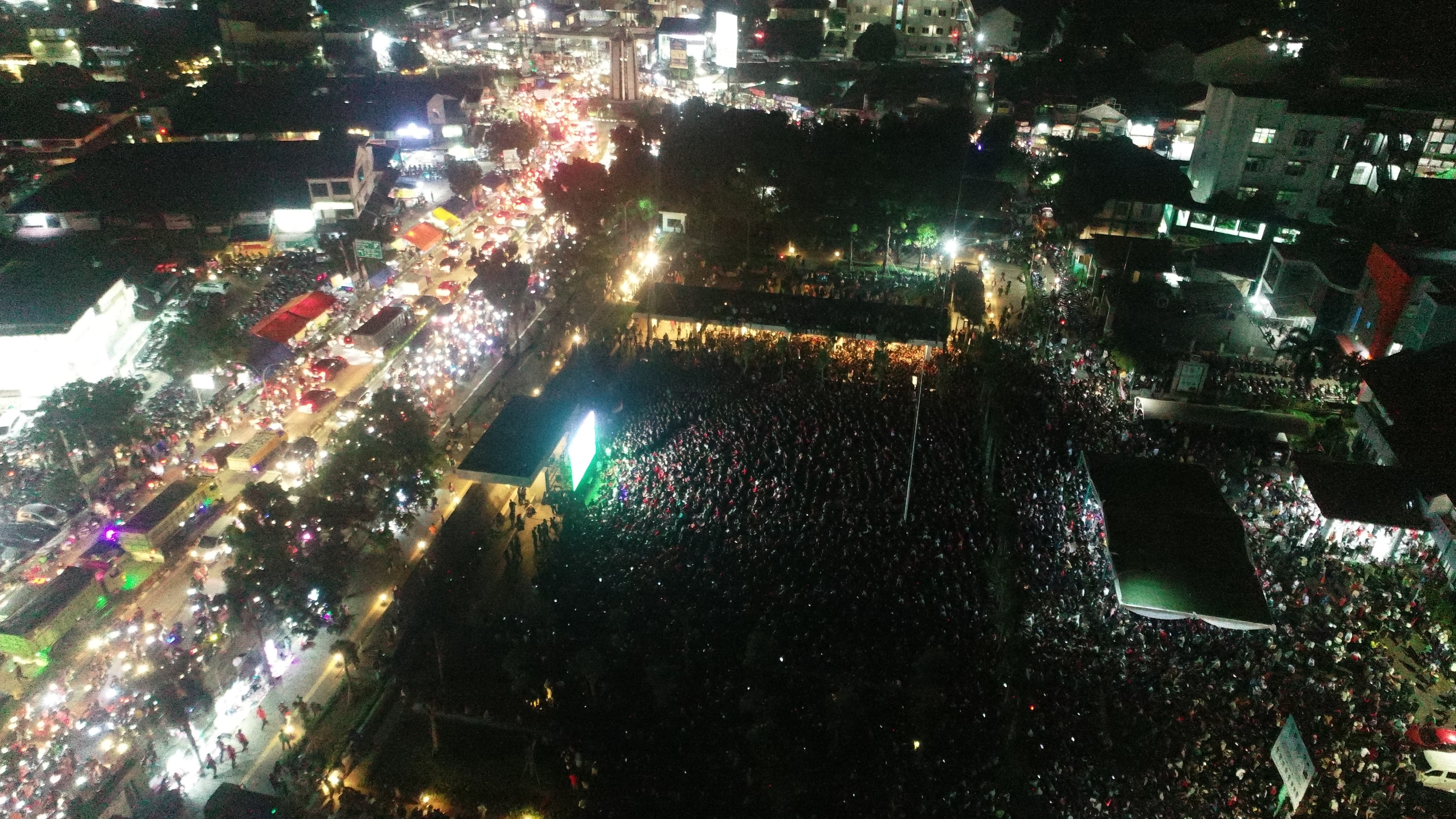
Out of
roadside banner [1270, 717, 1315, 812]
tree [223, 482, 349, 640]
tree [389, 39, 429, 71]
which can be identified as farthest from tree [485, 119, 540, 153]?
roadside banner [1270, 717, 1315, 812]

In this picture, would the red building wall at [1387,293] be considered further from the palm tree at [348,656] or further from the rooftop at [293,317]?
the rooftop at [293,317]

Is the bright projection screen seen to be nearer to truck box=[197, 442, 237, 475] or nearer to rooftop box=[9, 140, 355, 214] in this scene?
truck box=[197, 442, 237, 475]

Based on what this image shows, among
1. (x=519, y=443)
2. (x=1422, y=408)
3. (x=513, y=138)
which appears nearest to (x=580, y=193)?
(x=513, y=138)

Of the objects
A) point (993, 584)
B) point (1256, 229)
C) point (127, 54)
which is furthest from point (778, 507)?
point (127, 54)

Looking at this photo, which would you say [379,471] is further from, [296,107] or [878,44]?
[878,44]

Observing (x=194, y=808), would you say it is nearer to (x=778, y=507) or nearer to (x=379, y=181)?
(x=778, y=507)

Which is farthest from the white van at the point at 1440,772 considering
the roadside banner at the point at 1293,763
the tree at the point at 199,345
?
the tree at the point at 199,345
